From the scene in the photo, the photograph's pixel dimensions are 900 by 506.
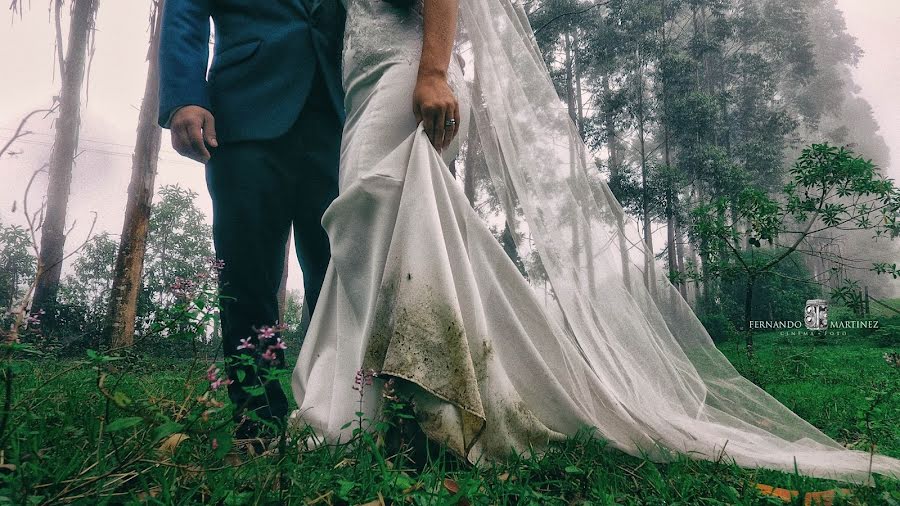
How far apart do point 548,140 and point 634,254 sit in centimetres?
47

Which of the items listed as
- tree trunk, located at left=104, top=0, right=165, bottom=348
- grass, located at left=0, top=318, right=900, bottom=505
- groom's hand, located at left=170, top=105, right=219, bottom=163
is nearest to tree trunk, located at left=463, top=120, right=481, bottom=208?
groom's hand, located at left=170, top=105, right=219, bottom=163

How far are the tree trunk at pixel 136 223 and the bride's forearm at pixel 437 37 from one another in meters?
6.11

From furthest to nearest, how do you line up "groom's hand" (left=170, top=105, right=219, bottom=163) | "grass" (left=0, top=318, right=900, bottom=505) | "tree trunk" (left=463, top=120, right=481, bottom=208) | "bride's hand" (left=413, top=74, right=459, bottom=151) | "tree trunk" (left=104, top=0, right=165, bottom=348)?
"tree trunk" (left=104, top=0, right=165, bottom=348), "tree trunk" (left=463, top=120, right=481, bottom=208), "groom's hand" (left=170, top=105, right=219, bottom=163), "bride's hand" (left=413, top=74, right=459, bottom=151), "grass" (left=0, top=318, right=900, bottom=505)

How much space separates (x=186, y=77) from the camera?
5.06 feet

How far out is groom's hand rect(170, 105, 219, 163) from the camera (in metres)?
1.48

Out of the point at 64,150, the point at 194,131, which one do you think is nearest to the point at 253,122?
the point at 194,131

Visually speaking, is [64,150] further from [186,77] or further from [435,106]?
[435,106]

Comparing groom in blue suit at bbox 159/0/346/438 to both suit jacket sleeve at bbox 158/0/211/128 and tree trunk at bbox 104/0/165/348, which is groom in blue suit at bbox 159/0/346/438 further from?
tree trunk at bbox 104/0/165/348

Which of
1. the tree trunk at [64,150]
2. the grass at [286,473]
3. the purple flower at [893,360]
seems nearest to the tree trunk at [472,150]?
the grass at [286,473]

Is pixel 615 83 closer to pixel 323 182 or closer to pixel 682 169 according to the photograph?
pixel 682 169

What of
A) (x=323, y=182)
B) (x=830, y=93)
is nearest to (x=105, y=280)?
(x=323, y=182)

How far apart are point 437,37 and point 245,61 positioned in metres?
0.63

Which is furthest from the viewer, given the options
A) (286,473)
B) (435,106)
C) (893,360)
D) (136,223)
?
(136,223)

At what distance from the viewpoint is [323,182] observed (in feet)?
5.73
